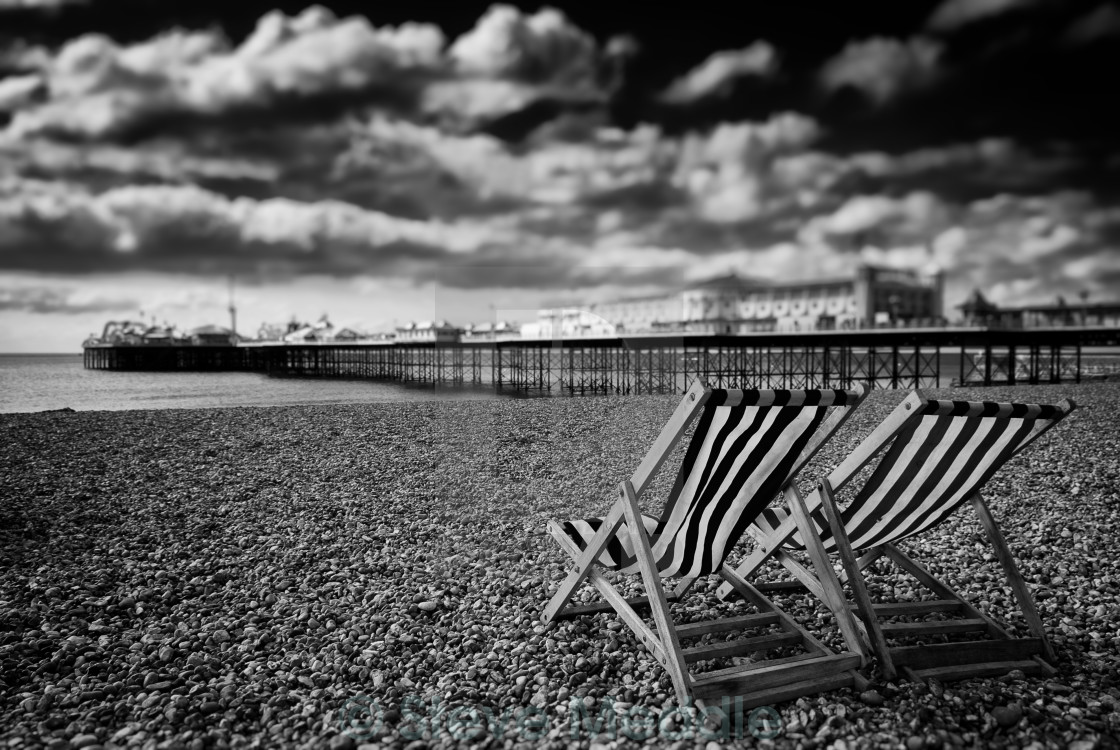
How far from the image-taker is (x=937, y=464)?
218 cm

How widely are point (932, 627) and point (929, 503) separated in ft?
1.47

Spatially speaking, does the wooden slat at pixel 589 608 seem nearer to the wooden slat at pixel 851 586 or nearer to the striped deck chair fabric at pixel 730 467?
the striped deck chair fabric at pixel 730 467

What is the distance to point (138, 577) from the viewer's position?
11.2ft

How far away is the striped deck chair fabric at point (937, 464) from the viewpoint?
212 cm

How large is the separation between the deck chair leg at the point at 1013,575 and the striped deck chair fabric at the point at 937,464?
93 millimetres

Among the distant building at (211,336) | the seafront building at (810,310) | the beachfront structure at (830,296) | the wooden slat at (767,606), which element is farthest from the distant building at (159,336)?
the wooden slat at (767,606)

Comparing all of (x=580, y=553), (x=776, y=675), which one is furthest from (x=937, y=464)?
(x=580, y=553)

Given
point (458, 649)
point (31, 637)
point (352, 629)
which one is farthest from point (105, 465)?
point (458, 649)

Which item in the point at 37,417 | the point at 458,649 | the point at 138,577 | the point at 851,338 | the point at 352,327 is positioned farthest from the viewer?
the point at 352,327

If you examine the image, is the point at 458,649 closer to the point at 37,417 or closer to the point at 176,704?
the point at 176,704

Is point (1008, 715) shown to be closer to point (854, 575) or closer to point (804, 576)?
point (854, 575)

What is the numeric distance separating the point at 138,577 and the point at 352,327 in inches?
2550

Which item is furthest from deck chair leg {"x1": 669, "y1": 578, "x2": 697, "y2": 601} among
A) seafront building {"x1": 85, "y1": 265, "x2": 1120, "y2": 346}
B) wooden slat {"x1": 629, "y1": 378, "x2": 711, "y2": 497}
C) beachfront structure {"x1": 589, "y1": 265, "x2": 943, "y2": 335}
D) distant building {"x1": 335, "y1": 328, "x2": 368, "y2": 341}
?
beachfront structure {"x1": 589, "y1": 265, "x2": 943, "y2": 335}

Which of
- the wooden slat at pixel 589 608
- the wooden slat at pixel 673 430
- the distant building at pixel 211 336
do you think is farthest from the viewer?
the distant building at pixel 211 336
